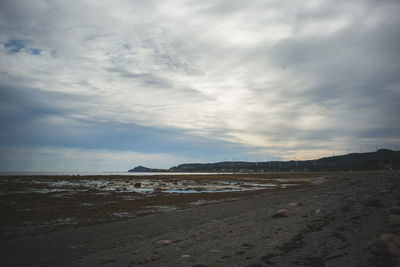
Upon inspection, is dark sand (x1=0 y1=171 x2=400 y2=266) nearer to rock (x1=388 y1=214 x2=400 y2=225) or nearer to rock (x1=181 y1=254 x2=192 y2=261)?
rock (x1=181 y1=254 x2=192 y2=261)

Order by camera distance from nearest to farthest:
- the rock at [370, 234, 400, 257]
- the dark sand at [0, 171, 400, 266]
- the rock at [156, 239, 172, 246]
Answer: the rock at [370, 234, 400, 257], the dark sand at [0, 171, 400, 266], the rock at [156, 239, 172, 246]

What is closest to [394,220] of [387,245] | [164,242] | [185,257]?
[387,245]

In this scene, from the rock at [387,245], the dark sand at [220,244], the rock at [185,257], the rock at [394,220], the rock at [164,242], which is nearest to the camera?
the rock at [387,245]

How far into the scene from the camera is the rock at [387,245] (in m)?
7.21

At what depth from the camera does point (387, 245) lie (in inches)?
294

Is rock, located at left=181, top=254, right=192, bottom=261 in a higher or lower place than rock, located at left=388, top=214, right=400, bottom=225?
lower

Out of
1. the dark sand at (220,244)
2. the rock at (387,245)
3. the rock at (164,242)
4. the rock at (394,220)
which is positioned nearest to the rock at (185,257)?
the dark sand at (220,244)

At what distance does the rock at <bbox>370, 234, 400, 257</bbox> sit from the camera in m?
7.21

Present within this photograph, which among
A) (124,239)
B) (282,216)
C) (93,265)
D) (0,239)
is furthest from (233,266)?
(0,239)

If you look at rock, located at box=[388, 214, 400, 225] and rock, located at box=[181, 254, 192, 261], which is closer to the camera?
rock, located at box=[181, 254, 192, 261]

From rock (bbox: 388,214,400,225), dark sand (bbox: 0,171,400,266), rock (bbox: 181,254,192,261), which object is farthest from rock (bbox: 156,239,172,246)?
rock (bbox: 388,214,400,225)

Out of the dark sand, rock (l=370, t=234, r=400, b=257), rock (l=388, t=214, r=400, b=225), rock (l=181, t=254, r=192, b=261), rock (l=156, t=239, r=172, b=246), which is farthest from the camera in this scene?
rock (l=156, t=239, r=172, b=246)

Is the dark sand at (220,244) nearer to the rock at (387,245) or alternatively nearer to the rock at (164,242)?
the rock at (164,242)

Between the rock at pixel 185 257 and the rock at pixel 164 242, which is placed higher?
the rock at pixel 185 257
